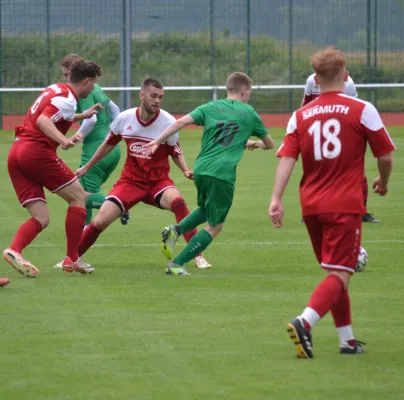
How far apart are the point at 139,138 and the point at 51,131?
109 cm

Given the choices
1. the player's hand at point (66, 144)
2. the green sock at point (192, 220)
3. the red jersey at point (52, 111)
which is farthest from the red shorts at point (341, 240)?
the red jersey at point (52, 111)

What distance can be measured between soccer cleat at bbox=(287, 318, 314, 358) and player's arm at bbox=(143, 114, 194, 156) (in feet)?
9.80

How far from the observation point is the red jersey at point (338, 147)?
6469 millimetres

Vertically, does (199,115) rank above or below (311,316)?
above

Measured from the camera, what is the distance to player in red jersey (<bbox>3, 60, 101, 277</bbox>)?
946 centimetres

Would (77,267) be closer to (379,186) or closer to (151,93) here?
(151,93)

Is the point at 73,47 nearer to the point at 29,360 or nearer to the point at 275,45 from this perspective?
the point at 275,45

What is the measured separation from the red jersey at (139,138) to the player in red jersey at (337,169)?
3685 millimetres

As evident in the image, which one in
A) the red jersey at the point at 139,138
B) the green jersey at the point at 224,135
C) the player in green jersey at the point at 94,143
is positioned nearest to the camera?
the green jersey at the point at 224,135

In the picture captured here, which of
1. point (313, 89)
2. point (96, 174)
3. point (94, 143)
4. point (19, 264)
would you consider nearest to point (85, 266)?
point (19, 264)

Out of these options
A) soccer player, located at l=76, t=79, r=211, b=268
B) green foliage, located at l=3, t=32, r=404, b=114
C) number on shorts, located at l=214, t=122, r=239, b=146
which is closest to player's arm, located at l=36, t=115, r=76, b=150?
soccer player, located at l=76, t=79, r=211, b=268

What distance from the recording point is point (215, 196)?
958 centimetres

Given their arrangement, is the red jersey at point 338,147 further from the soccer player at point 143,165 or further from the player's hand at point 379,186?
the soccer player at point 143,165

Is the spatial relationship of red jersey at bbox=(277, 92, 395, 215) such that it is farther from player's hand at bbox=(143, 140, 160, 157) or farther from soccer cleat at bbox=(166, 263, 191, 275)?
soccer cleat at bbox=(166, 263, 191, 275)
